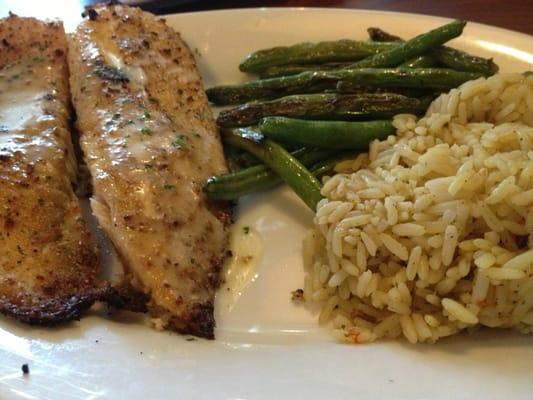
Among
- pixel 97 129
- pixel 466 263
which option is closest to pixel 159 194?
pixel 97 129

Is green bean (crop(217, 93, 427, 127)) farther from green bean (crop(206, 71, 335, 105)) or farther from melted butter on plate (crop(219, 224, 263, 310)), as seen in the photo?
melted butter on plate (crop(219, 224, 263, 310))

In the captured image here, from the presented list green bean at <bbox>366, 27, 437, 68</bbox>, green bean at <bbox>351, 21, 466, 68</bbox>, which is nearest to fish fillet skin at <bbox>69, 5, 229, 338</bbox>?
green bean at <bbox>351, 21, 466, 68</bbox>

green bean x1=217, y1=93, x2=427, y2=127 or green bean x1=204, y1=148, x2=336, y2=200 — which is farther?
green bean x1=217, y1=93, x2=427, y2=127

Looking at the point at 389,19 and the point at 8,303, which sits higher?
the point at 389,19

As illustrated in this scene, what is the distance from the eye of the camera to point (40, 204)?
2.33m

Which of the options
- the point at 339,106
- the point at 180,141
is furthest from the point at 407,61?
the point at 180,141

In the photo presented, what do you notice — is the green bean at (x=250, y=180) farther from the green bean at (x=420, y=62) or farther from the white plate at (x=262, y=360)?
the green bean at (x=420, y=62)

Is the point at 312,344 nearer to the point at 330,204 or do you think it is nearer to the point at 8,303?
the point at 330,204

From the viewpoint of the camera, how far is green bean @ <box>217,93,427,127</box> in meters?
2.81

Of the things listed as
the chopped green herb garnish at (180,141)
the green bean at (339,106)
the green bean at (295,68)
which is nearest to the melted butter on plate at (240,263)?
the chopped green herb garnish at (180,141)

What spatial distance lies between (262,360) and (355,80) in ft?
5.01

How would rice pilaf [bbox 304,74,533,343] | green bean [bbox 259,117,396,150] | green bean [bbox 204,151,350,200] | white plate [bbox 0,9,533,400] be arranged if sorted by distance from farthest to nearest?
1. green bean [bbox 259,117,396,150]
2. green bean [bbox 204,151,350,200]
3. rice pilaf [bbox 304,74,533,343]
4. white plate [bbox 0,9,533,400]

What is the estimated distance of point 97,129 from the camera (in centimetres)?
261

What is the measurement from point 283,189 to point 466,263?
3.48ft
